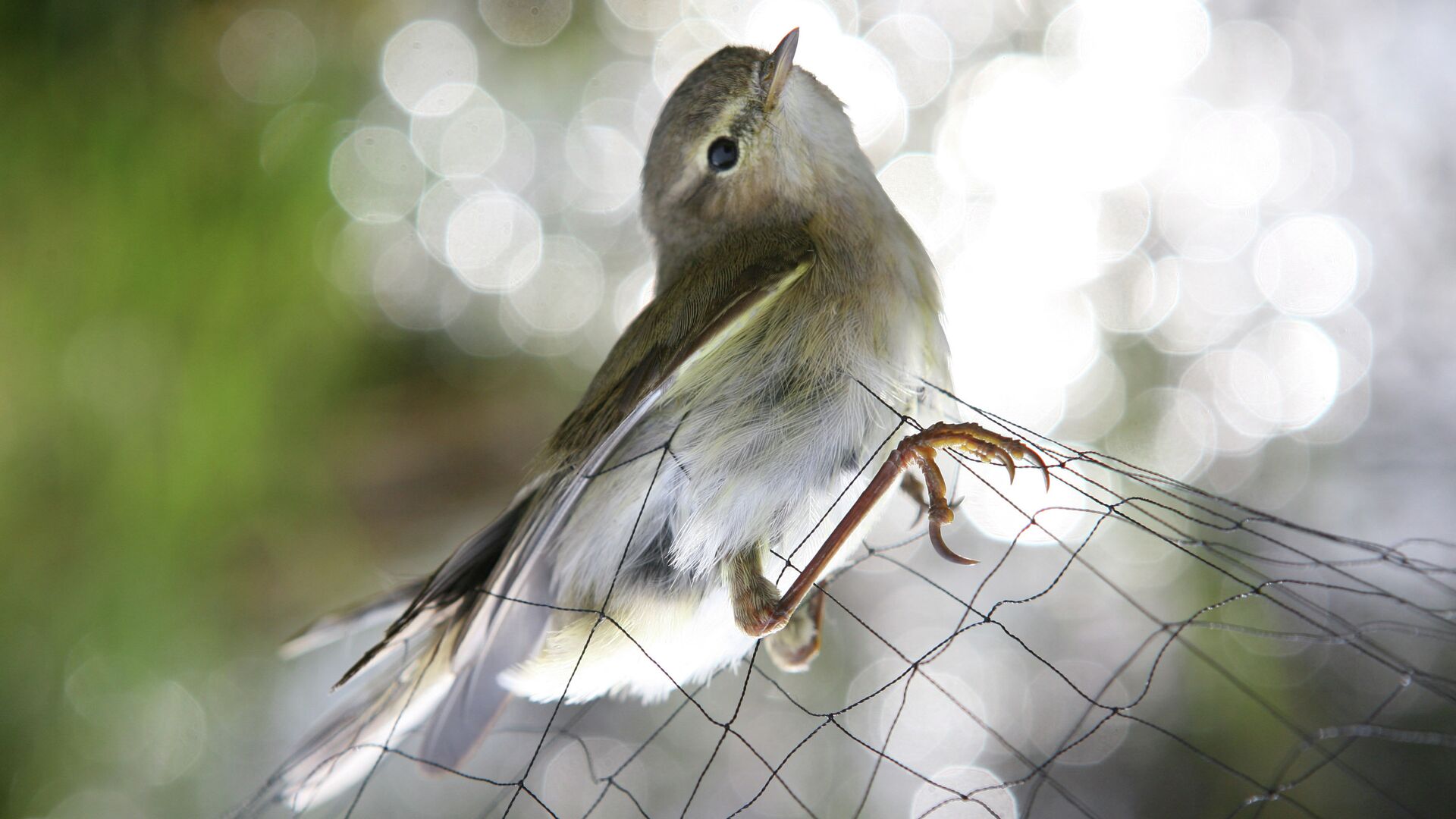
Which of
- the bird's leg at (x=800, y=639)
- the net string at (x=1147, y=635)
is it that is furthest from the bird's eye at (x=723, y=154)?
the bird's leg at (x=800, y=639)

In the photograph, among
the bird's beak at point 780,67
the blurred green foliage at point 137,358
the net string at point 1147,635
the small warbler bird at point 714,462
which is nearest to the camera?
the net string at point 1147,635

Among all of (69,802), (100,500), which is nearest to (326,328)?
(100,500)

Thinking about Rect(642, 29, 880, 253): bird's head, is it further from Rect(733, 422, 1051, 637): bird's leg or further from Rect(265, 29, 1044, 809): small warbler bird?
Rect(733, 422, 1051, 637): bird's leg

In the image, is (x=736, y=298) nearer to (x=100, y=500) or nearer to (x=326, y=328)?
(x=326, y=328)

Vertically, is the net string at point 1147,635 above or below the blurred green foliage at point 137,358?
above

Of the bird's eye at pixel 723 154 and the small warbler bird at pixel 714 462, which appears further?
the bird's eye at pixel 723 154

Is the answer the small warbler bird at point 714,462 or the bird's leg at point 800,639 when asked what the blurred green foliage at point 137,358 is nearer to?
the small warbler bird at point 714,462

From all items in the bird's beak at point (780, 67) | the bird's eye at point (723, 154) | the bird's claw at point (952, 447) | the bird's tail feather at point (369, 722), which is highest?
the bird's beak at point (780, 67)
